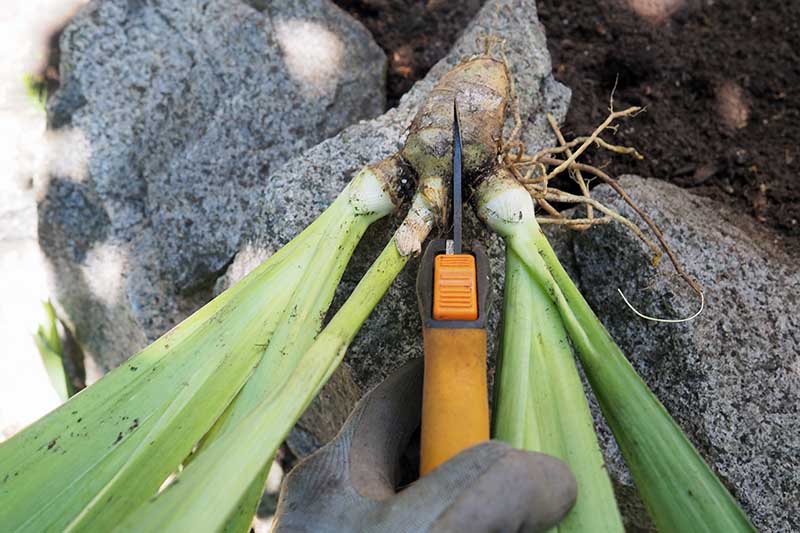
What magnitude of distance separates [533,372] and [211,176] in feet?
2.97

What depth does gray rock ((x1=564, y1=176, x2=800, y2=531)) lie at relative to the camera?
1071 millimetres

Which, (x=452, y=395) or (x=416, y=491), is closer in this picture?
(x=416, y=491)

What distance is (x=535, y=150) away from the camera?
1.41 meters

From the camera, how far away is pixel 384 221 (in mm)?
1225

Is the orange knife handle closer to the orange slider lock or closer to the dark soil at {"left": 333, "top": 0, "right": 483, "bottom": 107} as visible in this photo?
the orange slider lock

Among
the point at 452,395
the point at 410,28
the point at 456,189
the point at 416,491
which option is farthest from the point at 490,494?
the point at 410,28

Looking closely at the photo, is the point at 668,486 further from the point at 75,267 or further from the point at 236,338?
the point at 75,267

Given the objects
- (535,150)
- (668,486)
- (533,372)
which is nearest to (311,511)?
(533,372)

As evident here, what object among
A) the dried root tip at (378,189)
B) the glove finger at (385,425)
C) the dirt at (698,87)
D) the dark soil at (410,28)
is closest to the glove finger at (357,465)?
the glove finger at (385,425)

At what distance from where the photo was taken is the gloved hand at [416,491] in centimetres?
73

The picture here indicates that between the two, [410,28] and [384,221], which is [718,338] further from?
[410,28]

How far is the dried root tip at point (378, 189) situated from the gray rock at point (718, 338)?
0.39 metres

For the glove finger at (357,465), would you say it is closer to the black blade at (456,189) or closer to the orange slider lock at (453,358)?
the orange slider lock at (453,358)

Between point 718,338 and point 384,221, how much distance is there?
2.06 ft
